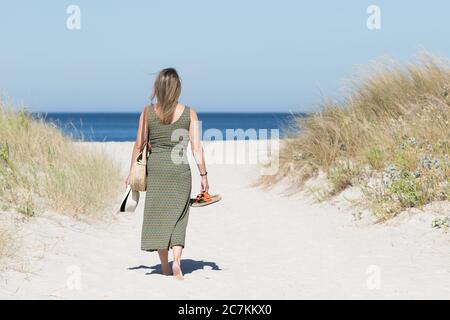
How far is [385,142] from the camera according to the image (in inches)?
465

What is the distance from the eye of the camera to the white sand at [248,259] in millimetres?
6426

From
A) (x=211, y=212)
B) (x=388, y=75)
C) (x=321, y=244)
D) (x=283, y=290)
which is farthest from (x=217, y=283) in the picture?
(x=388, y=75)

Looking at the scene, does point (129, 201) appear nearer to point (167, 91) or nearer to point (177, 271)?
point (177, 271)

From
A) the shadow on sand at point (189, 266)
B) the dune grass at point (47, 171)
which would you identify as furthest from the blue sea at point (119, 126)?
the shadow on sand at point (189, 266)

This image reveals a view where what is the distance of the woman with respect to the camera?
→ 6734mm

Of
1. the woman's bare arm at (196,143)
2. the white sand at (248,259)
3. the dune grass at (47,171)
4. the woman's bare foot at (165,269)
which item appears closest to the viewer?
the white sand at (248,259)

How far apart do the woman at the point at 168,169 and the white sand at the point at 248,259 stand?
0.41 meters

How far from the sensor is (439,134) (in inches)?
440

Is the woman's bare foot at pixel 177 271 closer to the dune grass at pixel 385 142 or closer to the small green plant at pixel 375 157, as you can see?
the dune grass at pixel 385 142

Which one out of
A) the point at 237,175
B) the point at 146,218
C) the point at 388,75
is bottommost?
the point at 237,175

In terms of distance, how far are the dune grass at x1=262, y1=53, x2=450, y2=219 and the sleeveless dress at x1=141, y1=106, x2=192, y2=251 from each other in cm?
379

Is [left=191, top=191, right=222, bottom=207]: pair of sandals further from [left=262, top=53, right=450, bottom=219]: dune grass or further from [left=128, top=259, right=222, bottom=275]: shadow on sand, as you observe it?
[left=262, top=53, right=450, bottom=219]: dune grass

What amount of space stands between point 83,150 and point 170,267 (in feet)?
25.6
